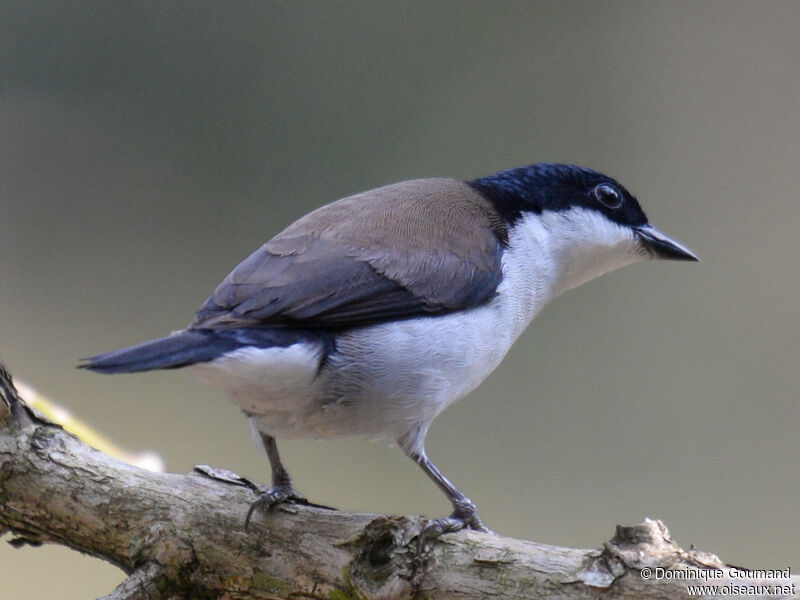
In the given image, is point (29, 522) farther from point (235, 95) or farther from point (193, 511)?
point (235, 95)

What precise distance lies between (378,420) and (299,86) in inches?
178

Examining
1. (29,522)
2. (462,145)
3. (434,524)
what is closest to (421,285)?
(434,524)

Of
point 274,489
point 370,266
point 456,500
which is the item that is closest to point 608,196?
point 370,266

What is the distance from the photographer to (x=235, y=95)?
6.59m

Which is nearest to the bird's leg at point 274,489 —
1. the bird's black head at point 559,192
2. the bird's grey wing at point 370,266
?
the bird's grey wing at point 370,266

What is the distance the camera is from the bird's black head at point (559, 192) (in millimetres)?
3082

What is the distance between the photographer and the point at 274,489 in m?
2.53

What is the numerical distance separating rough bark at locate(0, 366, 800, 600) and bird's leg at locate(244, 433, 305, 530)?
3cm

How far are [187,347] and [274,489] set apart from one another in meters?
0.56

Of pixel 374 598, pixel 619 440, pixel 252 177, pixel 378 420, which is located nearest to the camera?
pixel 374 598

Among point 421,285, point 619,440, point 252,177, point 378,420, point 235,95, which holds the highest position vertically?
point 235,95

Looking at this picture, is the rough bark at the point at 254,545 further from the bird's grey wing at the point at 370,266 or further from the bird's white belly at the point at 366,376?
the bird's grey wing at the point at 370,266

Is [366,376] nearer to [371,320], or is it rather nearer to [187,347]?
[371,320]

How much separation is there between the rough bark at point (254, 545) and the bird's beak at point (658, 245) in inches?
48.9
